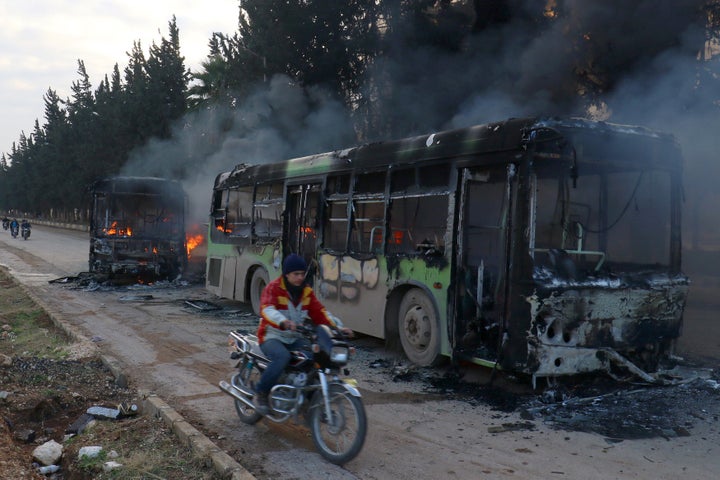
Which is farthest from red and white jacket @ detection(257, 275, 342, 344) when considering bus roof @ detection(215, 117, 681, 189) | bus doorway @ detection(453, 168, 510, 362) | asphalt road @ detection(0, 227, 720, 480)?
bus roof @ detection(215, 117, 681, 189)

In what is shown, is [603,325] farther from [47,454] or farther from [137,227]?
[137,227]

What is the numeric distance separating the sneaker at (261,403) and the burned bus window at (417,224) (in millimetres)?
2946

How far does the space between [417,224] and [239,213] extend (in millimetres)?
5709

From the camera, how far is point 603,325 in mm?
6230

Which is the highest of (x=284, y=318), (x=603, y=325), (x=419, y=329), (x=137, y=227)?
(x=137, y=227)

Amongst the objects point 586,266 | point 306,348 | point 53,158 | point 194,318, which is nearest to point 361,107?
point 194,318

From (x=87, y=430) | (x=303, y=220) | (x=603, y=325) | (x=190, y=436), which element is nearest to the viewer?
(x=190, y=436)

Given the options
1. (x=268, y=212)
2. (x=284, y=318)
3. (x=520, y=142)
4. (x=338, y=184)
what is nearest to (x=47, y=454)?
(x=284, y=318)

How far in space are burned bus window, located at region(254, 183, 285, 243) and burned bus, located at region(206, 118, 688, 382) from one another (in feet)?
7.61

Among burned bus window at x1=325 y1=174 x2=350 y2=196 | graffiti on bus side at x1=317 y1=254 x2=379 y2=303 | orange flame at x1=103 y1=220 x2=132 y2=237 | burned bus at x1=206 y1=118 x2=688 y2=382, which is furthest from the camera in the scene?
orange flame at x1=103 y1=220 x2=132 y2=237

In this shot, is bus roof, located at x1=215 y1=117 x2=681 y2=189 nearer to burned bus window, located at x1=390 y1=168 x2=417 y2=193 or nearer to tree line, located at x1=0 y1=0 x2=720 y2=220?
burned bus window, located at x1=390 y1=168 x2=417 y2=193

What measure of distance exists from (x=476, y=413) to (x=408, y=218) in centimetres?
279

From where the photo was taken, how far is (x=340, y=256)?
8.95m

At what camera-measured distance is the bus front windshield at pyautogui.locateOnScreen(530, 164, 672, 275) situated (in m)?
6.23
